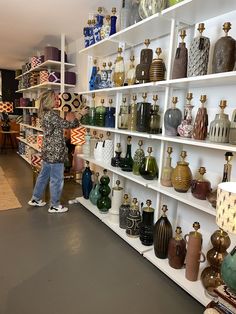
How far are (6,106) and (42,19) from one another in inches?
221

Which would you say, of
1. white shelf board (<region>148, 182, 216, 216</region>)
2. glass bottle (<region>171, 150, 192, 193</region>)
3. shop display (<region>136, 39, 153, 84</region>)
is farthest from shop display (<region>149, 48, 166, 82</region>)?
white shelf board (<region>148, 182, 216, 216</region>)

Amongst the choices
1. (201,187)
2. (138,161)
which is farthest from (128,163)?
(201,187)

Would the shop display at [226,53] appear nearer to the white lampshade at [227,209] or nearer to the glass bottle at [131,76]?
the white lampshade at [227,209]

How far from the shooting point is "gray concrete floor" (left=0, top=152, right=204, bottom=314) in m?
1.53

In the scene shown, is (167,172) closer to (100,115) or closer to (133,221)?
(133,221)

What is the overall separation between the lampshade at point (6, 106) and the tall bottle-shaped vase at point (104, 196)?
654 centimetres

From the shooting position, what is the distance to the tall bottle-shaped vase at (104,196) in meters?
2.66

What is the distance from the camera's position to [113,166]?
258cm

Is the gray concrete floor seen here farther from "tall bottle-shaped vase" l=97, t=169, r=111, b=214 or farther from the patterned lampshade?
the patterned lampshade

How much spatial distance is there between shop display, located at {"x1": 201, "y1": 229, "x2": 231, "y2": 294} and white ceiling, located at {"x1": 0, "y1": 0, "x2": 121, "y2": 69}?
7.74 feet

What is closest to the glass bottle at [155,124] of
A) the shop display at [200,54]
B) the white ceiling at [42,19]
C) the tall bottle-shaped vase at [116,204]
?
the shop display at [200,54]

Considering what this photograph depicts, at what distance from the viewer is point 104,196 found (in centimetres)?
269

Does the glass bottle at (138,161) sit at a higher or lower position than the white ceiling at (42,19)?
lower

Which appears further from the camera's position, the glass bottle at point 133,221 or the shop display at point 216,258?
the glass bottle at point 133,221
